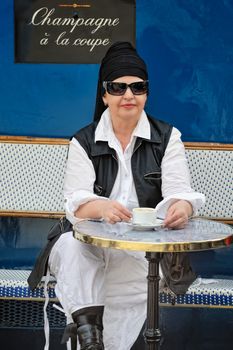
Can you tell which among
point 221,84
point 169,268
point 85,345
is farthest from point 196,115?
point 85,345

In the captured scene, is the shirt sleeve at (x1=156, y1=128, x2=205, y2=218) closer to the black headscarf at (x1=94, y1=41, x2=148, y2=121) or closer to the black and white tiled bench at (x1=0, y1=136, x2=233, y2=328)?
the black headscarf at (x1=94, y1=41, x2=148, y2=121)

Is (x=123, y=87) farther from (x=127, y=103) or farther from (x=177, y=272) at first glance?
(x=177, y=272)

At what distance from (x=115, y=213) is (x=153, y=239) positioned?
35 cm

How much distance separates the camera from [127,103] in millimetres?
4254

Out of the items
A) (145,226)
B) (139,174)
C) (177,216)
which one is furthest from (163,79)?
(145,226)

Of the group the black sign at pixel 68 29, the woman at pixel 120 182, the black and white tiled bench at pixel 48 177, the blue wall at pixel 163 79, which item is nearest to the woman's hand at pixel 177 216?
the woman at pixel 120 182

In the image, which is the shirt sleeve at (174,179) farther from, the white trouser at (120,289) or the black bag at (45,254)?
the black bag at (45,254)

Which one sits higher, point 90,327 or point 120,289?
point 120,289

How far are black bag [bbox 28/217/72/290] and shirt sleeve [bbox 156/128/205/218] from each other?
0.56 metres

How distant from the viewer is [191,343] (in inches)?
206

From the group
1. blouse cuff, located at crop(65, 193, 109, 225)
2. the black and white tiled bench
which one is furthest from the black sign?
A: blouse cuff, located at crop(65, 193, 109, 225)

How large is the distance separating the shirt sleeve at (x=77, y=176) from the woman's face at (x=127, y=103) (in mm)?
279

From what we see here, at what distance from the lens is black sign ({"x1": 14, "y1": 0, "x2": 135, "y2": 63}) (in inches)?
207

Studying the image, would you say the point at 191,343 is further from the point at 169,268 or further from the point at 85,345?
the point at 85,345
